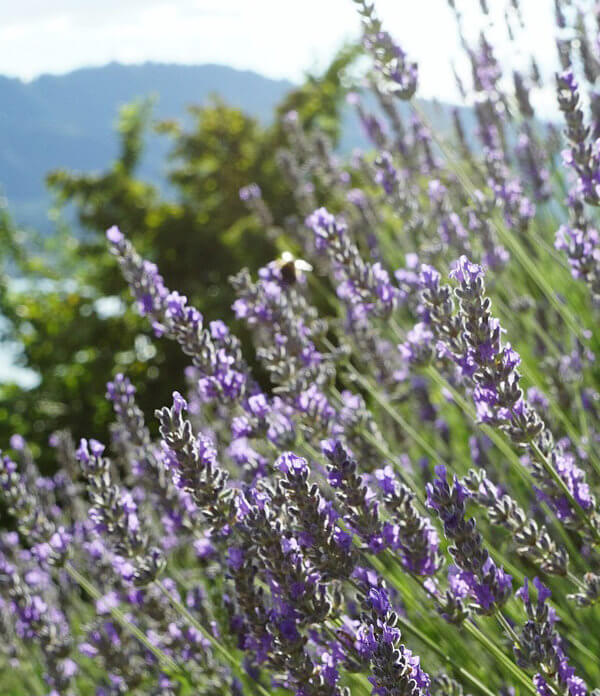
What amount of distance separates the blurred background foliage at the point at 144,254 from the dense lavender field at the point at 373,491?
4489 mm

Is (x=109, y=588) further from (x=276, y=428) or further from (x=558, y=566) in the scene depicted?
(x=558, y=566)

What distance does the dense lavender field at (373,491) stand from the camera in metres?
1.40

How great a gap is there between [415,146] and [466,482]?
3161 mm

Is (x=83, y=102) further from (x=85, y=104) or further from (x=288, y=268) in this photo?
(x=288, y=268)

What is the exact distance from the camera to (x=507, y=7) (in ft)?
12.3

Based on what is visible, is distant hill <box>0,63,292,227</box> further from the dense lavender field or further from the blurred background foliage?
the dense lavender field

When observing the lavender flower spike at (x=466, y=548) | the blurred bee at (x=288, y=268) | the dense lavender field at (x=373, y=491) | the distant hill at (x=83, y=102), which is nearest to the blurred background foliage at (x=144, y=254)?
the dense lavender field at (x=373, y=491)

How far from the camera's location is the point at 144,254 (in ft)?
30.1

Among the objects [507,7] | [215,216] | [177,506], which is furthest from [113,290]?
[177,506]

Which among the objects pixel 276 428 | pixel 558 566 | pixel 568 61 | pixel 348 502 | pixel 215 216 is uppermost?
pixel 215 216

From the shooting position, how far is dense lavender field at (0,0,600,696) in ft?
4.59

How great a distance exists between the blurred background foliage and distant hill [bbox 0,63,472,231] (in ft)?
37.0

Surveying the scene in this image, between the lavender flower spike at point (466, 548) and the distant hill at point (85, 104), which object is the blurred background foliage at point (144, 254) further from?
the distant hill at point (85, 104)

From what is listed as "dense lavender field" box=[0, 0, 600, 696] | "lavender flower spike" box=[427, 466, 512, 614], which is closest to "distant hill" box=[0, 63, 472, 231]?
"dense lavender field" box=[0, 0, 600, 696]
